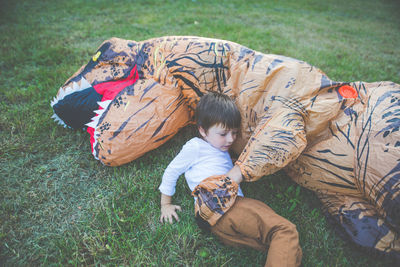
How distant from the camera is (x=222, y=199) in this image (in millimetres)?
1331

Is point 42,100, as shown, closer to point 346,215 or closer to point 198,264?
point 198,264

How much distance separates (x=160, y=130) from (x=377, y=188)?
1439 millimetres

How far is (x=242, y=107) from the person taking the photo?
1.63 m

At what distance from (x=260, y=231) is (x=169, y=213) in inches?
24.5

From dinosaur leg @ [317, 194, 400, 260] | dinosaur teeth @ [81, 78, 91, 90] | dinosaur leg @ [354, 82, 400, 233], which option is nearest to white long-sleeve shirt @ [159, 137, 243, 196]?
dinosaur leg @ [317, 194, 400, 260]

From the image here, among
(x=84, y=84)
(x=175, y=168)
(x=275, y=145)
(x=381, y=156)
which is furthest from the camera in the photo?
(x=84, y=84)

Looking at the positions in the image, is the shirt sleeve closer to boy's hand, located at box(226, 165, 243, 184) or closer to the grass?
the grass

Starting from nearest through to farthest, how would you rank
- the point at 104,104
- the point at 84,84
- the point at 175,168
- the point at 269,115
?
the point at 269,115, the point at 175,168, the point at 104,104, the point at 84,84

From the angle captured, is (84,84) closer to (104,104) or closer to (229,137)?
(104,104)

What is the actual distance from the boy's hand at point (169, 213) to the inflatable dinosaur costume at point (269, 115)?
48cm

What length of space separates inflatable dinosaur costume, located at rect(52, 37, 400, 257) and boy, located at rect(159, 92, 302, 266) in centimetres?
14

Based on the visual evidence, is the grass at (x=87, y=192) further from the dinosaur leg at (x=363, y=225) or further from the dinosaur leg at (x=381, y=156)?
the dinosaur leg at (x=381, y=156)

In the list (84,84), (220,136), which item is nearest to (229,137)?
(220,136)

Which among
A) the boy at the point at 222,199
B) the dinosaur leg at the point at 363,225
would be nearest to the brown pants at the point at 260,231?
the boy at the point at 222,199
